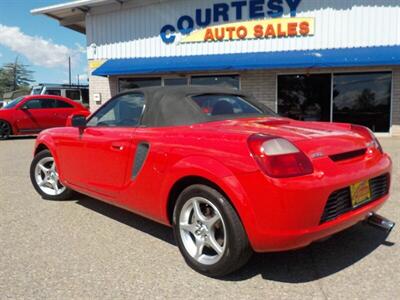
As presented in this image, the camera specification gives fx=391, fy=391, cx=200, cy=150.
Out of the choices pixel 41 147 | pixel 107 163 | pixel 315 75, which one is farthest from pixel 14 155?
pixel 315 75

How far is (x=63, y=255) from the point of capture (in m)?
3.35

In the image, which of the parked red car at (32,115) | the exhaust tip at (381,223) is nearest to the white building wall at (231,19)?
the parked red car at (32,115)

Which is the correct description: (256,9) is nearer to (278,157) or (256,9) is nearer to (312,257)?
(312,257)

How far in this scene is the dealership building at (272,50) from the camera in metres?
11.8

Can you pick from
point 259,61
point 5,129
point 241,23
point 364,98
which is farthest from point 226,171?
point 5,129

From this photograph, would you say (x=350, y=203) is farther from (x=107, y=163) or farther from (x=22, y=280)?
→ (x=22, y=280)

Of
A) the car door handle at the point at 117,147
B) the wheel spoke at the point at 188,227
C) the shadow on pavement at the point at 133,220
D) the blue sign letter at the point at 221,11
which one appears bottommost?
the shadow on pavement at the point at 133,220

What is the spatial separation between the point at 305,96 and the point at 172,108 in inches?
396

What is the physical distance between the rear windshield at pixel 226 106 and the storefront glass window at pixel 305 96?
906 cm

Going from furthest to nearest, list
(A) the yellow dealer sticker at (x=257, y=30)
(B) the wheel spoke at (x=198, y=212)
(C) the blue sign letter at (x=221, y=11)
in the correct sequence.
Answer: (C) the blue sign letter at (x=221, y=11)
(A) the yellow dealer sticker at (x=257, y=30)
(B) the wheel spoke at (x=198, y=212)

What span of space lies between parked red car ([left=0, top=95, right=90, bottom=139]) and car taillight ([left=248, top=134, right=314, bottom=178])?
36.2 ft

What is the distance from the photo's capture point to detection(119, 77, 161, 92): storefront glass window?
1463cm

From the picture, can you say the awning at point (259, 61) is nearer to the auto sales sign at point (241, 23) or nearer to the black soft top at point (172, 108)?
the auto sales sign at point (241, 23)

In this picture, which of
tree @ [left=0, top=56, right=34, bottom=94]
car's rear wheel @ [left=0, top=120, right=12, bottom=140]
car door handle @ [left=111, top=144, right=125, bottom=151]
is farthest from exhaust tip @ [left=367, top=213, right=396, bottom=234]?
tree @ [left=0, top=56, right=34, bottom=94]
